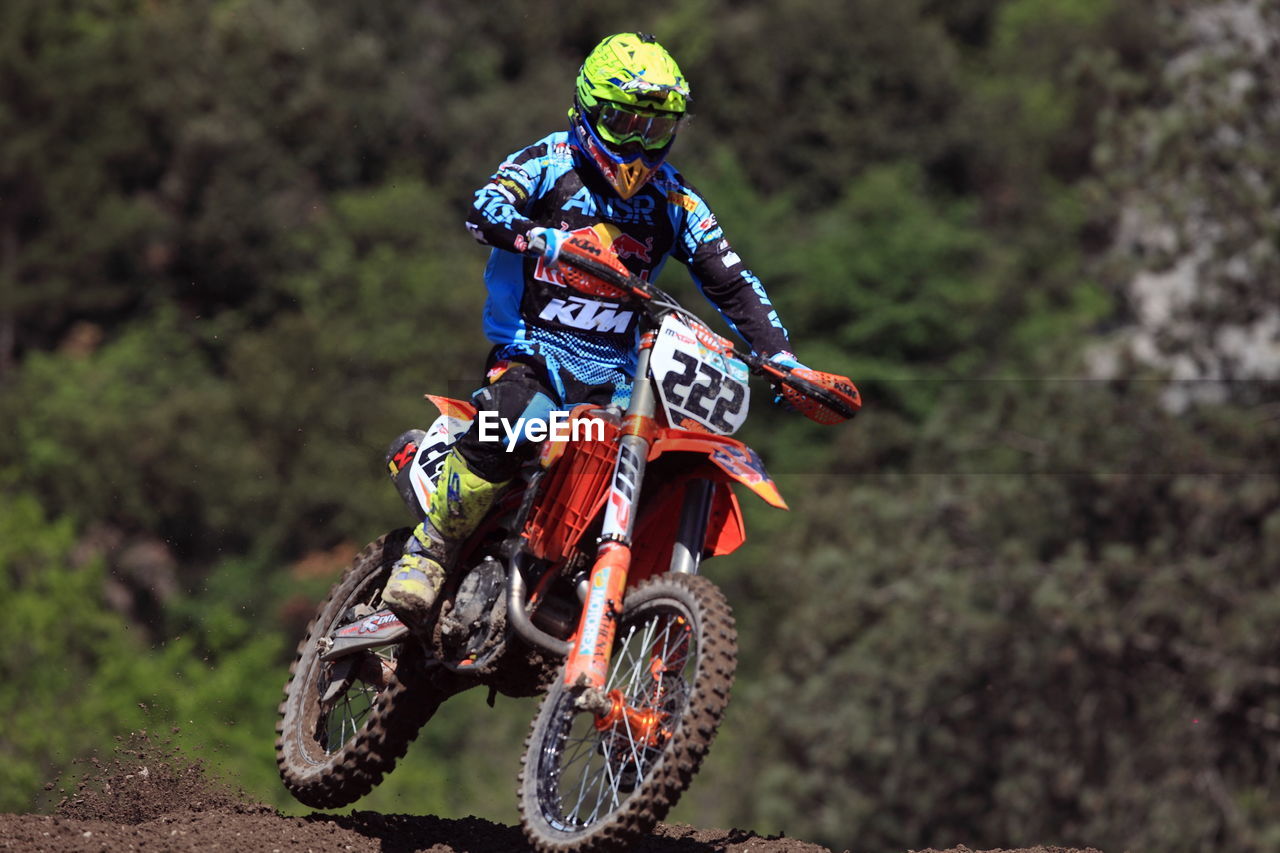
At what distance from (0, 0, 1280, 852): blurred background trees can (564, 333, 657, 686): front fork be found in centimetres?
125

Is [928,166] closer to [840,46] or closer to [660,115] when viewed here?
[840,46]

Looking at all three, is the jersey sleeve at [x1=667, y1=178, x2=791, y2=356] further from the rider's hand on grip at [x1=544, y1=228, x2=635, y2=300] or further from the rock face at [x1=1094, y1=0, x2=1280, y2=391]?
the rock face at [x1=1094, y1=0, x2=1280, y2=391]

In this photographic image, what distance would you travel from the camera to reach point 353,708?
8305mm

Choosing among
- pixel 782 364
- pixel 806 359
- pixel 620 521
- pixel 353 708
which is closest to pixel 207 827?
pixel 353 708

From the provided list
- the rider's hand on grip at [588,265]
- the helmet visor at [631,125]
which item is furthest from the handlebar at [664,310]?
the helmet visor at [631,125]

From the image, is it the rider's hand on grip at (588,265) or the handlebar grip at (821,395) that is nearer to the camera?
the rider's hand on grip at (588,265)

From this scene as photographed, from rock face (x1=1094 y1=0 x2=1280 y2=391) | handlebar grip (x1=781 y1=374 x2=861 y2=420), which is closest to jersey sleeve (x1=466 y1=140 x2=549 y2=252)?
handlebar grip (x1=781 y1=374 x2=861 y2=420)

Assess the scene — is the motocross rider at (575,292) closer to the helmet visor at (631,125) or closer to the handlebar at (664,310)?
the helmet visor at (631,125)

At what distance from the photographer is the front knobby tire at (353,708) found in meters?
7.77

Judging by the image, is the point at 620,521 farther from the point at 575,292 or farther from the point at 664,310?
the point at 575,292

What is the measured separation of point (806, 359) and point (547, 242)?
3539cm

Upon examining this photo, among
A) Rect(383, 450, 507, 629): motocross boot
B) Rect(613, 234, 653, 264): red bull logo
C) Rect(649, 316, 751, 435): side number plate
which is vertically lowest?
Rect(383, 450, 507, 629): motocross boot

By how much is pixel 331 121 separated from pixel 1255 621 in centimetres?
3098
